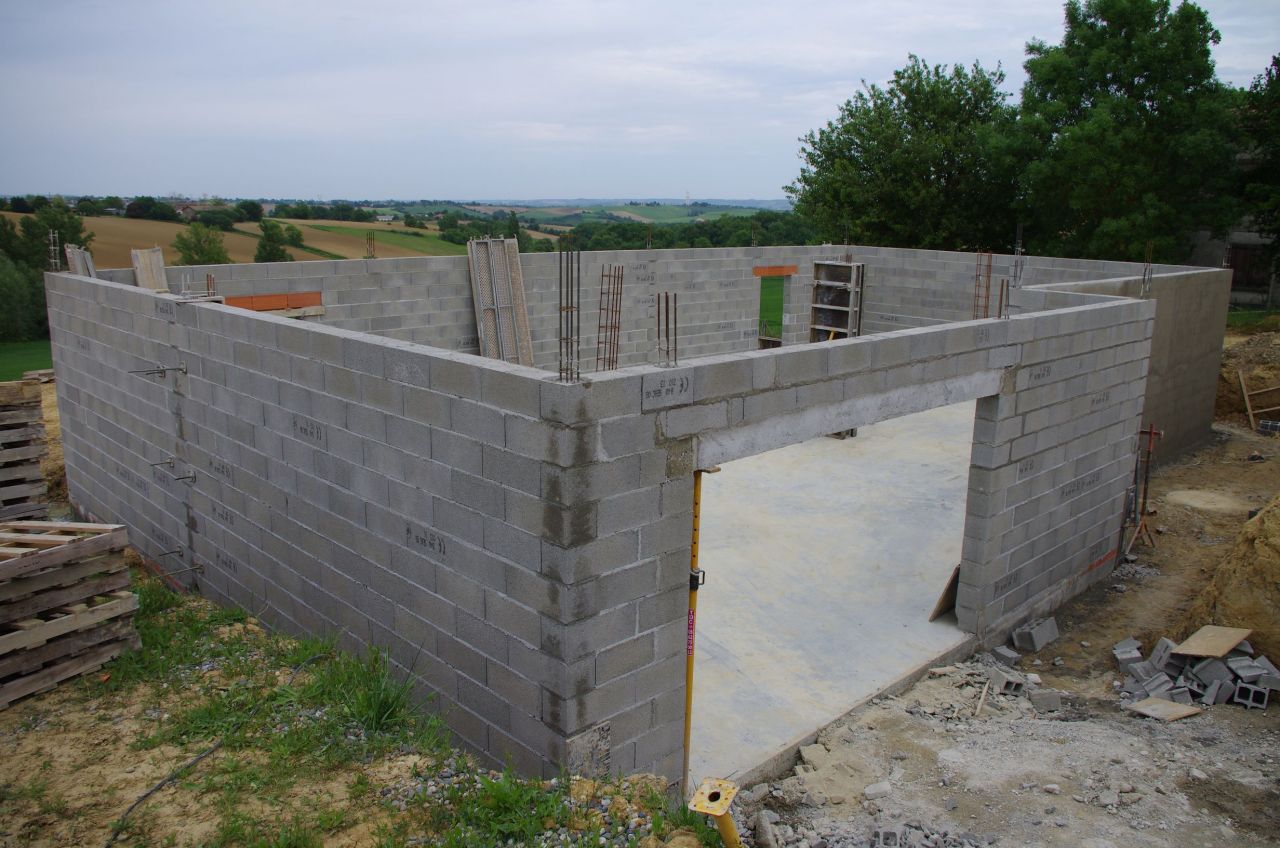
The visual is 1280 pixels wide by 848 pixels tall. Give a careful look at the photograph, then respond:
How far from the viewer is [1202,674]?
344 inches


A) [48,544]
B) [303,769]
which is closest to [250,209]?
[48,544]

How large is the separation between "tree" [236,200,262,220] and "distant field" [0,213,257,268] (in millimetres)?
4023

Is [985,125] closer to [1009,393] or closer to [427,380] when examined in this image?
[1009,393]

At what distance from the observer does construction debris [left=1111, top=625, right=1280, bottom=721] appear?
849cm

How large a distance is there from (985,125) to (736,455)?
25.1 metres

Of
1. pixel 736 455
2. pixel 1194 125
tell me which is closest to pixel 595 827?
pixel 736 455

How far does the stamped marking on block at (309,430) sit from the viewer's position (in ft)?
24.1

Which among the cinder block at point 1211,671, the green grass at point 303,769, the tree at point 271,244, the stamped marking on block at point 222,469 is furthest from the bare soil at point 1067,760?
the tree at point 271,244

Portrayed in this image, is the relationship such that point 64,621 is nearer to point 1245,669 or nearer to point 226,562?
point 226,562

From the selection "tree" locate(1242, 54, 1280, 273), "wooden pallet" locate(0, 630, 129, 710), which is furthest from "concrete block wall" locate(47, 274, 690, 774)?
"tree" locate(1242, 54, 1280, 273)

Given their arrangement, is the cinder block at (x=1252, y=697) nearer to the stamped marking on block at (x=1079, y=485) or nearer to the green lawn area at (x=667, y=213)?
the stamped marking on block at (x=1079, y=485)

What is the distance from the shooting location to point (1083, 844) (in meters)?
6.20

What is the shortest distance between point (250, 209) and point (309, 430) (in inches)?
1976

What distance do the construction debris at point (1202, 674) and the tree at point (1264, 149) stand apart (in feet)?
67.4
